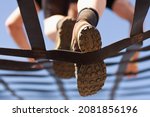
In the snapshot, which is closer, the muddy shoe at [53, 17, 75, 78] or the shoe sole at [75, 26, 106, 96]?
the shoe sole at [75, 26, 106, 96]

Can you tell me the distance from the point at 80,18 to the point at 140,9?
128mm

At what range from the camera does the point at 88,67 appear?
0.91m

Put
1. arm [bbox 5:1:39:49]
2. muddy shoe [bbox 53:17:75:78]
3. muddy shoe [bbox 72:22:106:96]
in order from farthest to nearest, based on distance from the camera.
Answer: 1. arm [bbox 5:1:39:49]
2. muddy shoe [bbox 53:17:75:78]
3. muddy shoe [bbox 72:22:106:96]

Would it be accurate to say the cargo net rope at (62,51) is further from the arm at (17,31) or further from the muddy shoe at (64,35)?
the arm at (17,31)

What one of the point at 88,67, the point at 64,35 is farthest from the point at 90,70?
the point at 64,35

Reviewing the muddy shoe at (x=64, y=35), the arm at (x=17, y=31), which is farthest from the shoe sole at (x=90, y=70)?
the arm at (x=17, y=31)

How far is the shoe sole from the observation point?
34.6 inches

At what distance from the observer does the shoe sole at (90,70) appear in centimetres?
88

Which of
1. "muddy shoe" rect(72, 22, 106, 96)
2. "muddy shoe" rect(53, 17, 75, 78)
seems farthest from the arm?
"muddy shoe" rect(72, 22, 106, 96)

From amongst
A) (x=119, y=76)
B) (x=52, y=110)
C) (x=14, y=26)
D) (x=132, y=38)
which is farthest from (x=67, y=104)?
(x=132, y=38)

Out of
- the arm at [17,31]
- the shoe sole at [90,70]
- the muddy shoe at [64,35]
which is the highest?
the arm at [17,31]

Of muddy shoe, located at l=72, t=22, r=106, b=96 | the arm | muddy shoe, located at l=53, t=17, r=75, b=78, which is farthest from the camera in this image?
the arm

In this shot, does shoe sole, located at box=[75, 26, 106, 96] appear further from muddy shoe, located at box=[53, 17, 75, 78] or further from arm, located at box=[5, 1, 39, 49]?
arm, located at box=[5, 1, 39, 49]

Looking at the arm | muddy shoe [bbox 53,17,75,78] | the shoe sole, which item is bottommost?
the shoe sole
